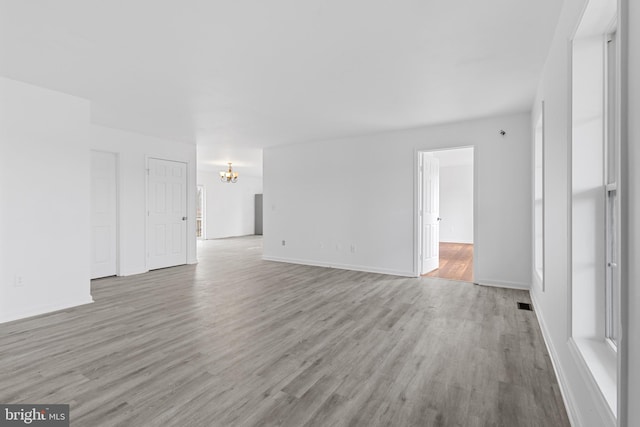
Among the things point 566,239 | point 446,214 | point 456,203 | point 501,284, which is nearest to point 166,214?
point 501,284

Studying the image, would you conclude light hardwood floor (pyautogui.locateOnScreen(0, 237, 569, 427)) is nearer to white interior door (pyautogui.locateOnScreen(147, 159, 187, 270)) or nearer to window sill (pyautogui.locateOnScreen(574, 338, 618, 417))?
window sill (pyautogui.locateOnScreen(574, 338, 618, 417))

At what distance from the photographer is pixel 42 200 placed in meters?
3.53

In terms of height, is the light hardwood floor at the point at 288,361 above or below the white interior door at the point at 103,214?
below

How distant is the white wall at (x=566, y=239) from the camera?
952mm

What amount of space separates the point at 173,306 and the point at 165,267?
2.69 meters

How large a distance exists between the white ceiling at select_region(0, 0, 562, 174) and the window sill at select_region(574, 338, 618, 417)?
6.91 ft

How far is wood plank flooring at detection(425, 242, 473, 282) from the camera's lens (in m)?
5.41

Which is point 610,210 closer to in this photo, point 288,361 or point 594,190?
point 594,190

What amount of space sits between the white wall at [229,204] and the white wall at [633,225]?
11143mm

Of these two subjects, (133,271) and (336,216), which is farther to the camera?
(336,216)

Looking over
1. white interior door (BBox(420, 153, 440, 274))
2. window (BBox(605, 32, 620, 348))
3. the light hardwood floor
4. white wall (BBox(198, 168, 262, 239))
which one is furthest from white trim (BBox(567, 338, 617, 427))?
white wall (BBox(198, 168, 262, 239))

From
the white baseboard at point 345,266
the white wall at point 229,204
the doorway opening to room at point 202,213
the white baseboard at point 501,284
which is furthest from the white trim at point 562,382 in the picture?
the doorway opening to room at point 202,213

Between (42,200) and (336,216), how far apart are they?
4.28 meters

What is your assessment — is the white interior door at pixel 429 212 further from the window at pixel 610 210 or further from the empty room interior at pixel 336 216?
the window at pixel 610 210
